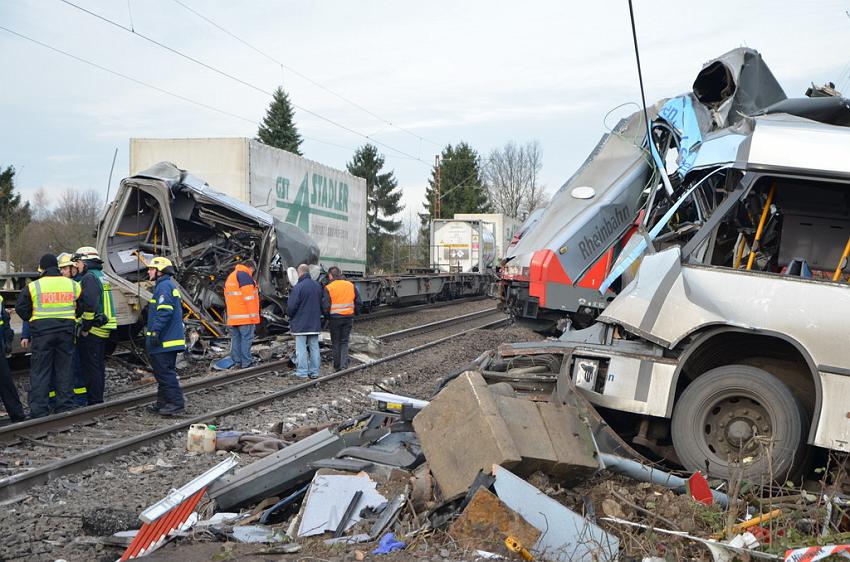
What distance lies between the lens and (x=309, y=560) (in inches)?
158

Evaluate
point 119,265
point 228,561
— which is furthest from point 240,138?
point 228,561

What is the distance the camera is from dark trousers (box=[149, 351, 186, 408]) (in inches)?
334

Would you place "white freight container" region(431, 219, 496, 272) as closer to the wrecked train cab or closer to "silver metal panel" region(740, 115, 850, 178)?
the wrecked train cab

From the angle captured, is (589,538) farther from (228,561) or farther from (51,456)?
(51,456)

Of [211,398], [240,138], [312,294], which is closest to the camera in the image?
[211,398]

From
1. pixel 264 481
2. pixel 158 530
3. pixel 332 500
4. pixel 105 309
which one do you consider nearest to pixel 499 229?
Result: pixel 105 309

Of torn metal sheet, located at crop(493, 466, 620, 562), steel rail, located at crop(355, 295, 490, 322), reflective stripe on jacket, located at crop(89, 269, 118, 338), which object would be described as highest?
reflective stripe on jacket, located at crop(89, 269, 118, 338)

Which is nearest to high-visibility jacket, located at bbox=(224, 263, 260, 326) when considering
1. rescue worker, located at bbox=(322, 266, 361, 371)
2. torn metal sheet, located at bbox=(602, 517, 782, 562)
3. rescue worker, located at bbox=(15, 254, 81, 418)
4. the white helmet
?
rescue worker, located at bbox=(322, 266, 361, 371)

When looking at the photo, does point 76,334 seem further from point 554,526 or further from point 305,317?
point 554,526

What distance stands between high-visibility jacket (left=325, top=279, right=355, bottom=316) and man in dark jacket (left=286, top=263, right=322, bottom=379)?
0.30m

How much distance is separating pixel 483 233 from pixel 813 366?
1107 inches

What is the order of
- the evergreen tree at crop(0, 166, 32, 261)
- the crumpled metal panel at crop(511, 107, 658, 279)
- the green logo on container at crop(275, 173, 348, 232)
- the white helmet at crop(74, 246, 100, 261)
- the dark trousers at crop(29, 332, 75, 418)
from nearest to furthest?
the dark trousers at crop(29, 332, 75, 418), the white helmet at crop(74, 246, 100, 261), the crumpled metal panel at crop(511, 107, 658, 279), the green logo on container at crop(275, 173, 348, 232), the evergreen tree at crop(0, 166, 32, 261)

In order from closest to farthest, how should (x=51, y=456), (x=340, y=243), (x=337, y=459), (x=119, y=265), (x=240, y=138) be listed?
(x=337, y=459)
(x=51, y=456)
(x=119, y=265)
(x=240, y=138)
(x=340, y=243)

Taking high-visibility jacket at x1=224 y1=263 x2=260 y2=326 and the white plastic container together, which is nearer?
the white plastic container
